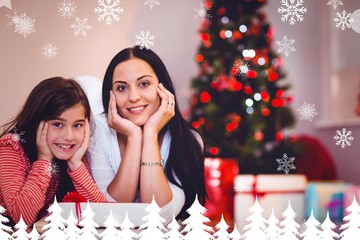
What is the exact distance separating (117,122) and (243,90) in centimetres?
68

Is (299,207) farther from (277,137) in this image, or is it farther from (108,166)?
(108,166)

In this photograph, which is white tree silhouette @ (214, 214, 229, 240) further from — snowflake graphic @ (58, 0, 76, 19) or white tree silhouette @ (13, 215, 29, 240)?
snowflake graphic @ (58, 0, 76, 19)

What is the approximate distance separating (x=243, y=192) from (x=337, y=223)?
562mm

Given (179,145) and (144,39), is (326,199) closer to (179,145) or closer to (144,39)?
(179,145)

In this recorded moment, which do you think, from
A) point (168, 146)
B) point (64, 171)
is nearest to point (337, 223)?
point (168, 146)

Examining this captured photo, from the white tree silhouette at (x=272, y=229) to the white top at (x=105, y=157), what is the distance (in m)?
0.49

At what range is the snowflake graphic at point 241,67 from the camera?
2674 millimetres

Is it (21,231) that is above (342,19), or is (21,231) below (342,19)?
below

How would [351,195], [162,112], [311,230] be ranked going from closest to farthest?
[162,112] → [311,230] → [351,195]

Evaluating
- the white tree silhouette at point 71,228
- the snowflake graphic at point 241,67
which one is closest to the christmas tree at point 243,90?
the snowflake graphic at point 241,67

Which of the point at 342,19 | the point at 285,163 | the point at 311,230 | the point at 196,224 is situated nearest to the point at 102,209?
the point at 196,224

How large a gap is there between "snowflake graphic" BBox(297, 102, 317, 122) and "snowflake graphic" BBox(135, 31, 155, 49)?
2.76 ft

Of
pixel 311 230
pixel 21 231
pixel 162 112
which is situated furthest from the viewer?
pixel 311 230

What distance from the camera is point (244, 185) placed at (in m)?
2.61
